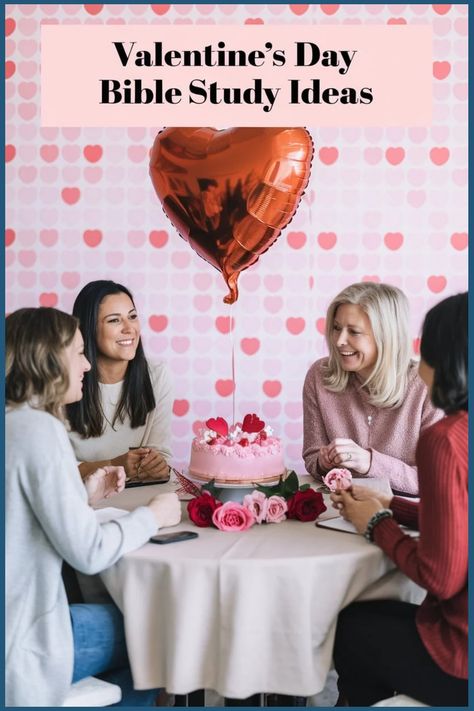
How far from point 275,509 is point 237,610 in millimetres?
363

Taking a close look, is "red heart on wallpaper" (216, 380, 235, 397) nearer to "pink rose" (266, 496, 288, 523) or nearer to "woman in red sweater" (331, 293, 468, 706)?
"pink rose" (266, 496, 288, 523)

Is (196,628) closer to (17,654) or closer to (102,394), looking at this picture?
(17,654)

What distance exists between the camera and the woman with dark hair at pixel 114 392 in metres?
3.06

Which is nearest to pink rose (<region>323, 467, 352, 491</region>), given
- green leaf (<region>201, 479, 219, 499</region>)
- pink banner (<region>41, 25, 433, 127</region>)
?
green leaf (<region>201, 479, 219, 499</region>)

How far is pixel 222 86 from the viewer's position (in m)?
2.79

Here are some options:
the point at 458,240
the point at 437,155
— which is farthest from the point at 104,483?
the point at 437,155

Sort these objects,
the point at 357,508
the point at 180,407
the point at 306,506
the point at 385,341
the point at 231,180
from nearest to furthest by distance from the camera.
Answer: the point at 357,508, the point at 306,506, the point at 231,180, the point at 385,341, the point at 180,407

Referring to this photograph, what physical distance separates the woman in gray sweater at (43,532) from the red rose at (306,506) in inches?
16.9

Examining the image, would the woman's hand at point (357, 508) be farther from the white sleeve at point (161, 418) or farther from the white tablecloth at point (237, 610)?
the white sleeve at point (161, 418)

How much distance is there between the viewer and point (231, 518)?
2.06 meters

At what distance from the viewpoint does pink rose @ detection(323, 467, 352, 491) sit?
7.75 feet

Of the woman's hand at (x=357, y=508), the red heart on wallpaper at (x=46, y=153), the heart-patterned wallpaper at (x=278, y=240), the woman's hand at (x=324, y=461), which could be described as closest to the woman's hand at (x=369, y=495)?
the woman's hand at (x=357, y=508)

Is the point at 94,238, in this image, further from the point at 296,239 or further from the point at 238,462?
the point at 238,462

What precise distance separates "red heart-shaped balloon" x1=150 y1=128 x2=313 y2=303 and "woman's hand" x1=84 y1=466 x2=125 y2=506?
88 centimetres
